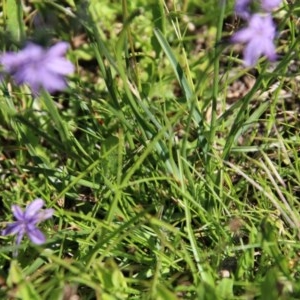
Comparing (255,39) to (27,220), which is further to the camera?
(27,220)

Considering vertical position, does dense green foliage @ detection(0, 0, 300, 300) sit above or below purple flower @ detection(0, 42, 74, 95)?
below

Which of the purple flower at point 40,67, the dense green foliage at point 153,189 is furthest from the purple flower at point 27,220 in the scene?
the purple flower at point 40,67

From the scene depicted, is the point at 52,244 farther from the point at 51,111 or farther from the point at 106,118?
the point at 106,118

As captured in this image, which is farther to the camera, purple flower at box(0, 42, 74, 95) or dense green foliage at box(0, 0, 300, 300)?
dense green foliage at box(0, 0, 300, 300)

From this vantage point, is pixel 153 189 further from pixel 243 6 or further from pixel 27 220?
pixel 243 6

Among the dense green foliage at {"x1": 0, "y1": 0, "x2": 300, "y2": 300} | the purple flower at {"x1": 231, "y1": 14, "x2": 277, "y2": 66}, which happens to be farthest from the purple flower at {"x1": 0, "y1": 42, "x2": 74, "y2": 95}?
the purple flower at {"x1": 231, "y1": 14, "x2": 277, "y2": 66}

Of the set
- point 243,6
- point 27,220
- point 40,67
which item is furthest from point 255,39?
point 27,220

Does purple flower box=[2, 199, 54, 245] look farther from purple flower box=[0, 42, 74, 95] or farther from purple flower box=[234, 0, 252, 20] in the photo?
purple flower box=[234, 0, 252, 20]
